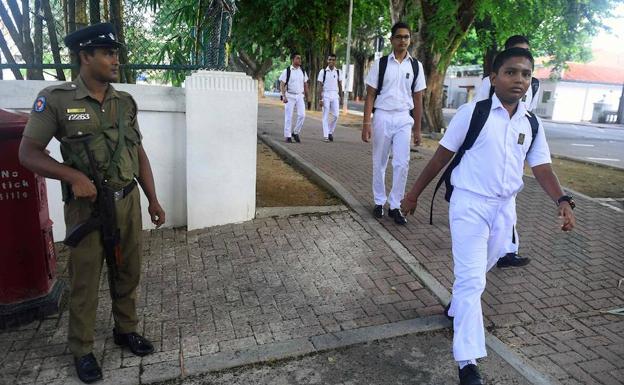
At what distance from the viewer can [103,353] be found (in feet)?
9.98

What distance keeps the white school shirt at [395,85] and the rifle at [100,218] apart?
333 cm

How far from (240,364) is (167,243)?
2.16 metres

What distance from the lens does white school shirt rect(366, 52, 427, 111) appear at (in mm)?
5172

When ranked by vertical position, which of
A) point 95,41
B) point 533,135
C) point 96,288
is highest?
point 95,41

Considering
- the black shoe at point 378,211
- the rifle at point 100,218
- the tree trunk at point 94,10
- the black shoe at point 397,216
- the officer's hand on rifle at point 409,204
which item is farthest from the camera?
the black shoe at point 378,211

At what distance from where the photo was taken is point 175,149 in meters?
5.07

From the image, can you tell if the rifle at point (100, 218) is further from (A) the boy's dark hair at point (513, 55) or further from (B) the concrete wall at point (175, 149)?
(A) the boy's dark hair at point (513, 55)

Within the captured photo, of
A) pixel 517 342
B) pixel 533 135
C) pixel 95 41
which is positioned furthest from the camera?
pixel 517 342

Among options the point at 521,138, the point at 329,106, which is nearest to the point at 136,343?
the point at 521,138

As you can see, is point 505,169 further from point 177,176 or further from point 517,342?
point 177,176

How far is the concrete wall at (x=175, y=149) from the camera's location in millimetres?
4793

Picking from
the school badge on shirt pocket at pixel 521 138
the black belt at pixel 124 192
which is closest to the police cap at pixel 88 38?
the black belt at pixel 124 192

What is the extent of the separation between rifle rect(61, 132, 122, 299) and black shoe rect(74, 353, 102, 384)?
60 cm

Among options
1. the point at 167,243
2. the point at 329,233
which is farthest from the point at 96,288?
the point at 329,233
